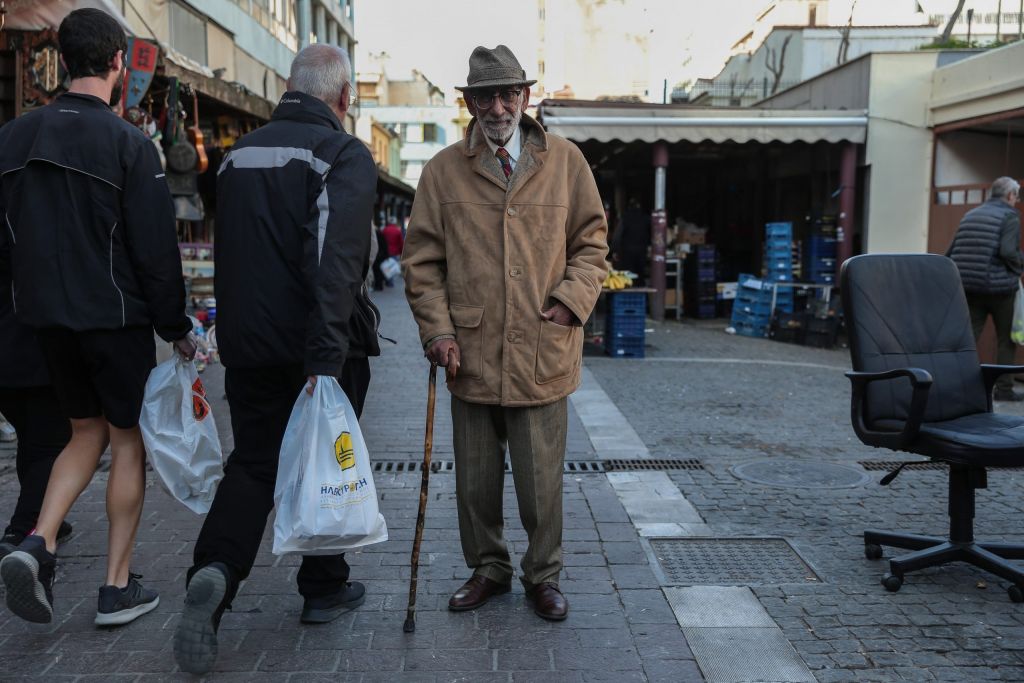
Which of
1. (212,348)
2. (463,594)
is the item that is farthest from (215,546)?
(212,348)

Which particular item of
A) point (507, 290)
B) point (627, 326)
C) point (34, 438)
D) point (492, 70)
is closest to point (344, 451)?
point (507, 290)

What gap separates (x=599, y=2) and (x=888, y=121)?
80.7 ft

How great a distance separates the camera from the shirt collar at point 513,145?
3.61 metres

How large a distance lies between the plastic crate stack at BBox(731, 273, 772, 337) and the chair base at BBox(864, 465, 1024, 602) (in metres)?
10.5

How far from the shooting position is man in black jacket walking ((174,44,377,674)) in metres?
3.21

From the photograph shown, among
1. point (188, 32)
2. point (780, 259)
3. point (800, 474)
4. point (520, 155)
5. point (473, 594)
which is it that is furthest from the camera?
point (188, 32)

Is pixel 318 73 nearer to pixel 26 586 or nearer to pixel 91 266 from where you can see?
pixel 91 266

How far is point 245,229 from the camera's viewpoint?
328 centimetres

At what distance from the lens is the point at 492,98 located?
11.6ft

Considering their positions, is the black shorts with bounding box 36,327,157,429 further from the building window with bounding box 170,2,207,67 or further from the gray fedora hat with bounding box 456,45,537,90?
the building window with bounding box 170,2,207,67

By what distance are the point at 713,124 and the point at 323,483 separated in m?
13.1

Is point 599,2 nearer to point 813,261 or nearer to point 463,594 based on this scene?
point 813,261

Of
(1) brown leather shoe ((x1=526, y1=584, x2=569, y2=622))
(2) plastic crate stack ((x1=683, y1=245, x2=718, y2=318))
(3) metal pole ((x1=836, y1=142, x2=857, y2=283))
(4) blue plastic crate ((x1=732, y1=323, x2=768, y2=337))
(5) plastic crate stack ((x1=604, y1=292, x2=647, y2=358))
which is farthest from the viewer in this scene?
(2) plastic crate stack ((x1=683, y1=245, x2=718, y2=318))

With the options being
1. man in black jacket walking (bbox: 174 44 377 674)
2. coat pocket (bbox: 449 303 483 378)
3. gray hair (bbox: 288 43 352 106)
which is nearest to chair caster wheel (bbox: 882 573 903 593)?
coat pocket (bbox: 449 303 483 378)
